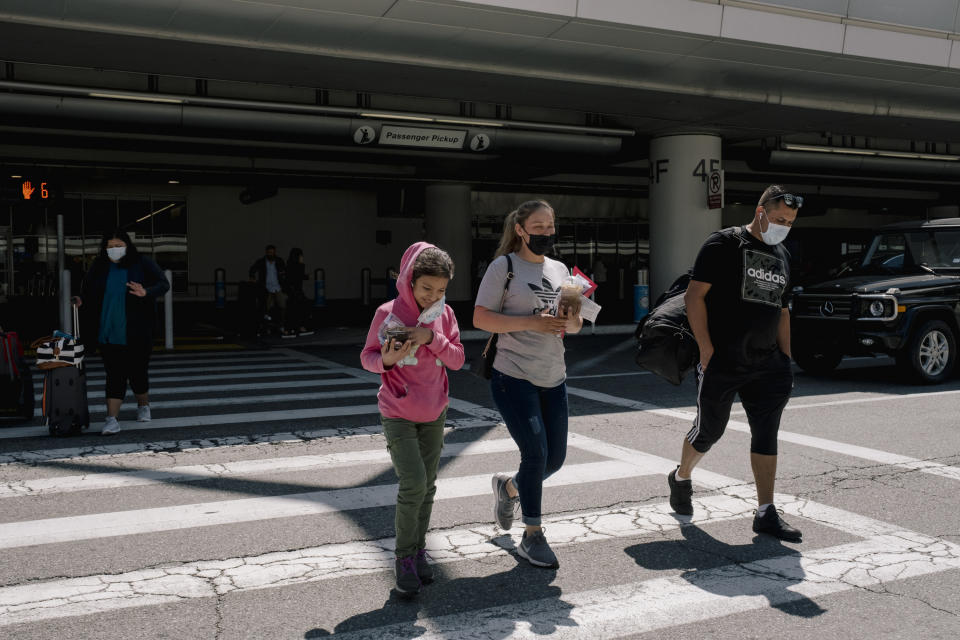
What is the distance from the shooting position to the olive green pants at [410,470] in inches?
163

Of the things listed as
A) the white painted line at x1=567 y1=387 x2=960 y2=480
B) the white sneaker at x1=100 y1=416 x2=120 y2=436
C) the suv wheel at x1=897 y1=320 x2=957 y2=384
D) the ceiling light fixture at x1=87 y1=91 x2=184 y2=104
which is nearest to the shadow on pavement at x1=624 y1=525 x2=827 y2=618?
the white painted line at x1=567 y1=387 x2=960 y2=480

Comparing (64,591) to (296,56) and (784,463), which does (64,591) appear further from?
(296,56)

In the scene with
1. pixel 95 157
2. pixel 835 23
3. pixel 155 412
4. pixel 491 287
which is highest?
pixel 835 23

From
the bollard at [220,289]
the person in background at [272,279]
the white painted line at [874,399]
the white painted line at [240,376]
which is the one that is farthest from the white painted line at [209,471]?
the bollard at [220,289]

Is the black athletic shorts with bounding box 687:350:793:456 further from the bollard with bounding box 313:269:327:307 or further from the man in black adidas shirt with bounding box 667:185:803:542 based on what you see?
the bollard with bounding box 313:269:327:307

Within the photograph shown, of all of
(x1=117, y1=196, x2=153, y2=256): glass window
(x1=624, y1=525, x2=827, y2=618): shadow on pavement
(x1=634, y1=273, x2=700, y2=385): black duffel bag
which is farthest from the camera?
(x1=117, y1=196, x2=153, y2=256): glass window

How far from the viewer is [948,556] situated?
4.76m

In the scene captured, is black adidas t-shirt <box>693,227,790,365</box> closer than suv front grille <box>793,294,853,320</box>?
Yes

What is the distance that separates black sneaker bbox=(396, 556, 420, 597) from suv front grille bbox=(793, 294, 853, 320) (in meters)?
8.86

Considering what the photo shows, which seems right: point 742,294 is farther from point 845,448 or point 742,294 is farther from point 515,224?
point 845,448

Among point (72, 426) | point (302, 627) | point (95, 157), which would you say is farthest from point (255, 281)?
point (302, 627)

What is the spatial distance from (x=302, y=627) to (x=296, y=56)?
11342 mm

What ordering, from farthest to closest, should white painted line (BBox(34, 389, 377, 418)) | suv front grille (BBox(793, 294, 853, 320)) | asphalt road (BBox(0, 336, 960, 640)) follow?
Result: 1. suv front grille (BBox(793, 294, 853, 320))
2. white painted line (BBox(34, 389, 377, 418))
3. asphalt road (BBox(0, 336, 960, 640))

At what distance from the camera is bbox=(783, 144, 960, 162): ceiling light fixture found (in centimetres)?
2317
